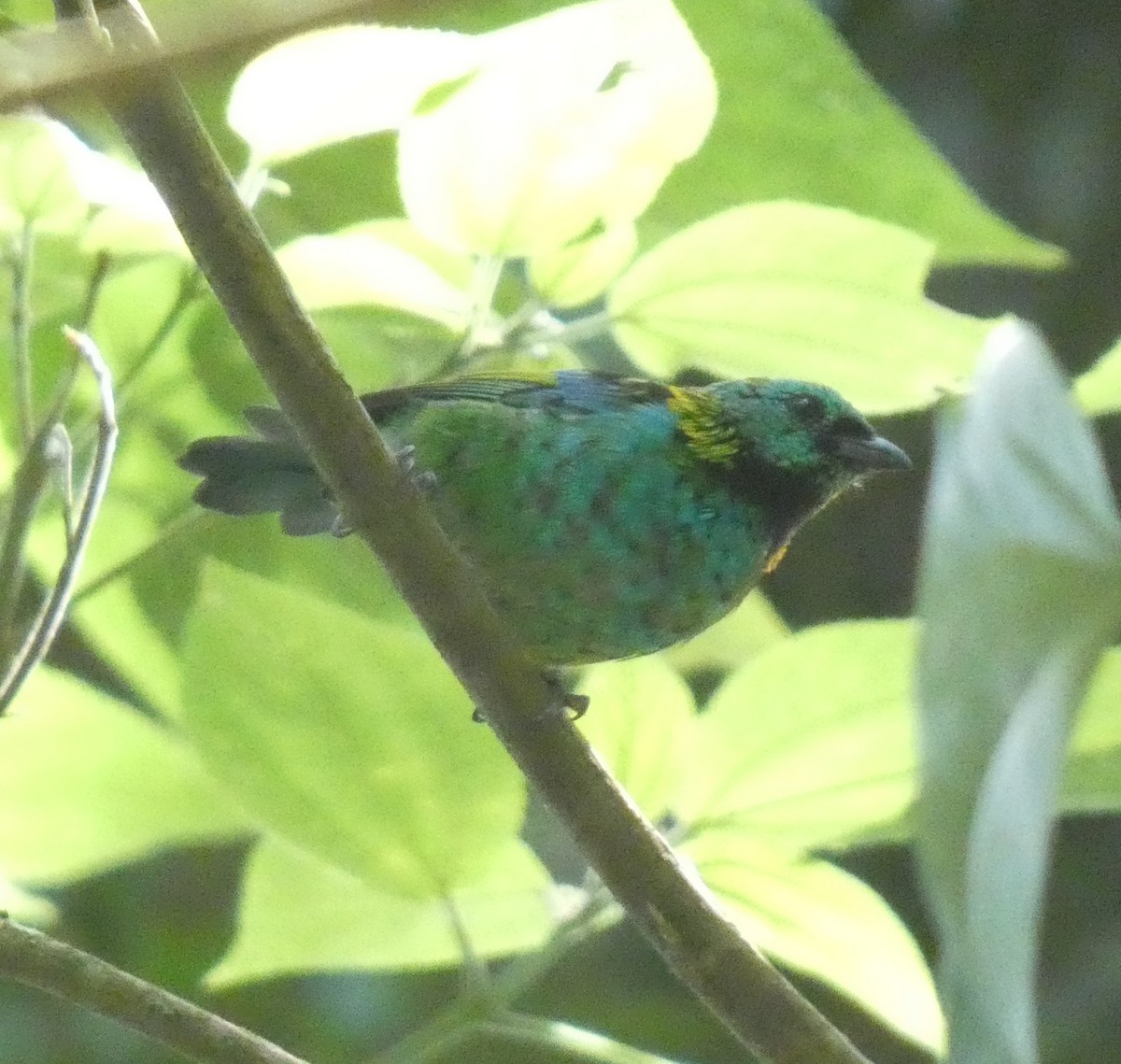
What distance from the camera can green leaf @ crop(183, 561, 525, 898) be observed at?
3.95 feet

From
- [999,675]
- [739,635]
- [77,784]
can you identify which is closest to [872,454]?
[739,635]

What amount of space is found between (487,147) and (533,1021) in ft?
2.31

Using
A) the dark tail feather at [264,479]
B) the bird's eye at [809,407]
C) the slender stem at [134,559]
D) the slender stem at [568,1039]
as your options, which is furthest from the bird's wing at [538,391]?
the slender stem at [568,1039]

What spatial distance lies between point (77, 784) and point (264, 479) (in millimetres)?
459

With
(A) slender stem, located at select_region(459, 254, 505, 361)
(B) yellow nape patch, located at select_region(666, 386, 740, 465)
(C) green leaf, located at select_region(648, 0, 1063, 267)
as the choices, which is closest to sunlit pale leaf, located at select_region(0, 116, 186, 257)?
(A) slender stem, located at select_region(459, 254, 505, 361)

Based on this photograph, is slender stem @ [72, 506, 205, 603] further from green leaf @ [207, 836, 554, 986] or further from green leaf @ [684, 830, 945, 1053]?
green leaf @ [684, 830, 945, 1053]

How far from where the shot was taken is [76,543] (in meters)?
1.07

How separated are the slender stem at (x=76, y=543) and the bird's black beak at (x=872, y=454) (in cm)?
116

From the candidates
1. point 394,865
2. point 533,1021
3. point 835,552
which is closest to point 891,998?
point 533,1021

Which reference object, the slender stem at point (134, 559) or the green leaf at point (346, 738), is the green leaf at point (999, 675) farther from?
the slender stem at point (134, 559)

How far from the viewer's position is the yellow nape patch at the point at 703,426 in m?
1.91

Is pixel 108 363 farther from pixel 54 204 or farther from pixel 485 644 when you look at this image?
pixel 485 644

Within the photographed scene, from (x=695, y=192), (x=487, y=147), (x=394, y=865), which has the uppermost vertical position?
(x=487, y=147)

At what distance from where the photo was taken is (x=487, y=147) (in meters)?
1.16
